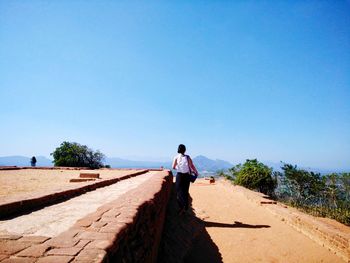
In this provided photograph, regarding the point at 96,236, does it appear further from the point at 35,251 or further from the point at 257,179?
the point at 257,179

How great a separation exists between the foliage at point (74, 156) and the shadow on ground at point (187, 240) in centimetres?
2532

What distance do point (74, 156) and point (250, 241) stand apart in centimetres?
2861

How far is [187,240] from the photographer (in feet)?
22.0

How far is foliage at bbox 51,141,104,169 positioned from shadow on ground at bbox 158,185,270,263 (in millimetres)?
25319

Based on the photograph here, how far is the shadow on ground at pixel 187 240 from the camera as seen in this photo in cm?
576

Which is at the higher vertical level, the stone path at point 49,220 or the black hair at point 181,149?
the black hair at point 181,149

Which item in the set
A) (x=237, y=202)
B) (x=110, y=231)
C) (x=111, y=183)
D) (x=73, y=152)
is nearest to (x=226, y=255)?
(x=111, y=183)

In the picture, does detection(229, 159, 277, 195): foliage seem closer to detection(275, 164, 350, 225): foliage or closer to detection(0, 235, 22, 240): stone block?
detection(275, 164, 350, 225): foliage

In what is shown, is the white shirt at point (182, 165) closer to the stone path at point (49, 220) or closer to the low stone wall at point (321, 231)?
the stone path at point (49, 220)

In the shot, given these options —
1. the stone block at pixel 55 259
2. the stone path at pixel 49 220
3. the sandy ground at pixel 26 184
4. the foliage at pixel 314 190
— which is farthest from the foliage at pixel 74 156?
the stone block at pixel 55 259

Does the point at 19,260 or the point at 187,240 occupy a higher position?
the point at 19,260

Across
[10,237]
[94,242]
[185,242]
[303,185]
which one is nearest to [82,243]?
[94,242]

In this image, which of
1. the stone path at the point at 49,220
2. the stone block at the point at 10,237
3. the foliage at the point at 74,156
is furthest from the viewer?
the foliage at the point at 74,156

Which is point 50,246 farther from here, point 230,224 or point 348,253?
point 230,224
